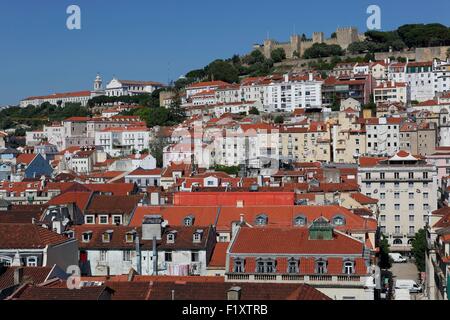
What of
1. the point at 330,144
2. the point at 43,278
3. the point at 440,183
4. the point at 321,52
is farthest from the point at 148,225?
the point at 321,52

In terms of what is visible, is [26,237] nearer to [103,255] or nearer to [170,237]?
[103,255]

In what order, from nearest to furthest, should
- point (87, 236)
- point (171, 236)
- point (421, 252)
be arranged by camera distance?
point (171, 236)
point (87, 236)
point (421, 252)

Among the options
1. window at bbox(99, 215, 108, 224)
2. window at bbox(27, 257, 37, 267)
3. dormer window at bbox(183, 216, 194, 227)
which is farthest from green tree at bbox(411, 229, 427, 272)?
window at bbox(27, 257, 37, 267)

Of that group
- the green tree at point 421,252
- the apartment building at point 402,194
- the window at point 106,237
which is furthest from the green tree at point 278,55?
the window at point 106,237

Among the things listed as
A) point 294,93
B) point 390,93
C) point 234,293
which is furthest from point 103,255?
point 294,93

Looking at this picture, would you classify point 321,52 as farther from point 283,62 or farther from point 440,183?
point 440,183

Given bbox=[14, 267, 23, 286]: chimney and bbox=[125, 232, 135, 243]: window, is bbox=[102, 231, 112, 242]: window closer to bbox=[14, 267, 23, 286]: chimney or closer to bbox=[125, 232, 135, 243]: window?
bbox=[125, 232, 135, 243]: window

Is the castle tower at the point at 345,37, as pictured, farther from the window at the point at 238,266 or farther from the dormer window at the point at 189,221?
the window at the point at 238,266
